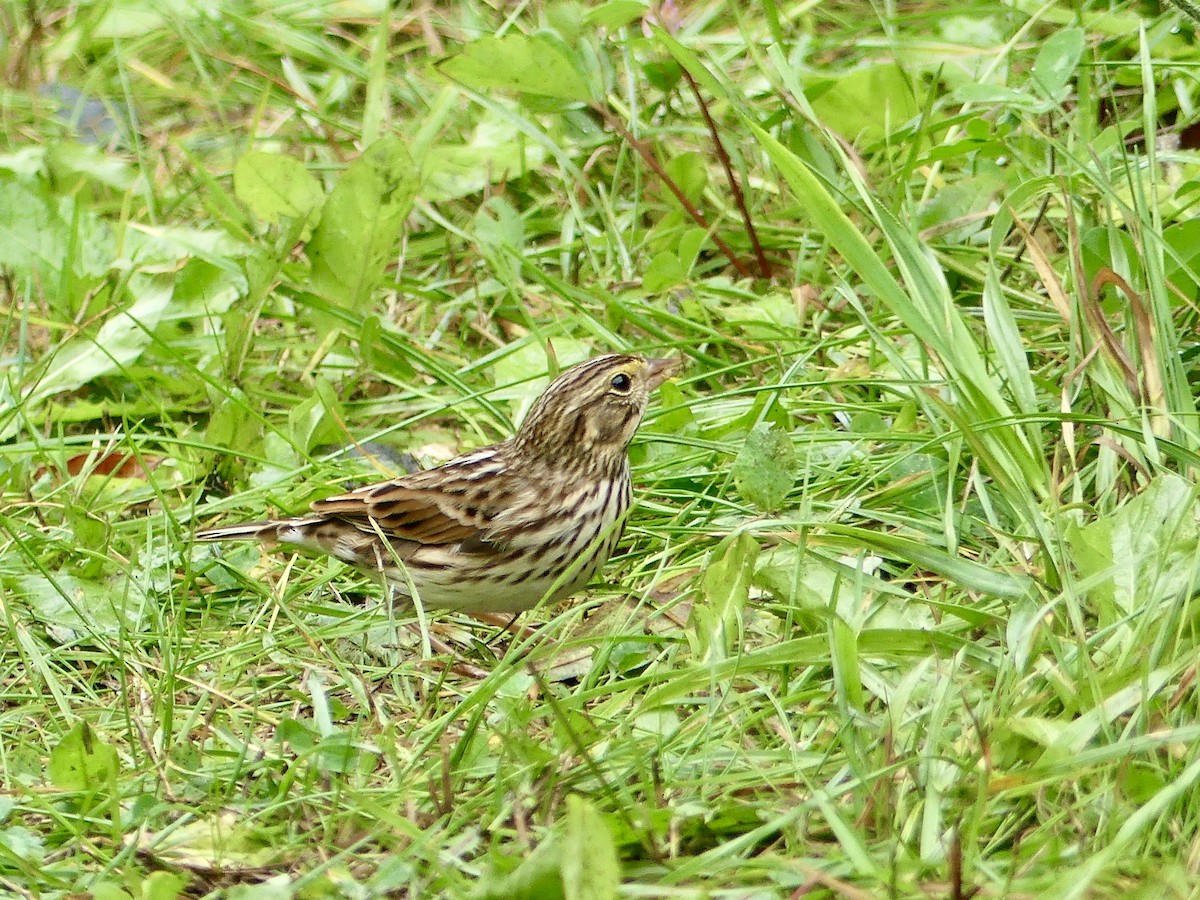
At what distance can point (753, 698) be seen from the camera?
382 centimetres

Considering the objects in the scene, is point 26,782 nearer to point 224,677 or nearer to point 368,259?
point 224,677

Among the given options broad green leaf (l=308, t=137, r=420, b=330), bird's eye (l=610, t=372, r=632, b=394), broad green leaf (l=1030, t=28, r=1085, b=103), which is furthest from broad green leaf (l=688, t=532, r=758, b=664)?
broad green leaf (l=308, t=137, r=420, b=330)

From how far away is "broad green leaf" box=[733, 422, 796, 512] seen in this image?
179 inches

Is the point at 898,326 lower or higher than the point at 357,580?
higher

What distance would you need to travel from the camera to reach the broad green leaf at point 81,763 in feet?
12.5

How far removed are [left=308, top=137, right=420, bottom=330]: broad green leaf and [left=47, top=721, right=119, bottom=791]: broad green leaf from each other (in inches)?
101

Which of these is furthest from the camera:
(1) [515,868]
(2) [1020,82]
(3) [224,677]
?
(2) [1020,82]

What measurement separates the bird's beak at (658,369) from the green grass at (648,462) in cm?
13

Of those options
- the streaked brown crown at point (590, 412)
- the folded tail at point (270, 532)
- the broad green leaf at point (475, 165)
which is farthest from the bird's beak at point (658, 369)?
the broad green leaf at point (475, 165)

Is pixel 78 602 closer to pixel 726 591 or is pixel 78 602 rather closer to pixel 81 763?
pixel 81 763

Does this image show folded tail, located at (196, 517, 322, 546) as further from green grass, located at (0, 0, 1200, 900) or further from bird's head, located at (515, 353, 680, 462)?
bird's head, located at (515, 353, 680, 462)

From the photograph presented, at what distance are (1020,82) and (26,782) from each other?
4.46 metres

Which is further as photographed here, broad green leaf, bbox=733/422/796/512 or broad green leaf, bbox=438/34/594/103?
broad green leaf, bbox=438/34/594/103

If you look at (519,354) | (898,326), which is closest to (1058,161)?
(898,326)
